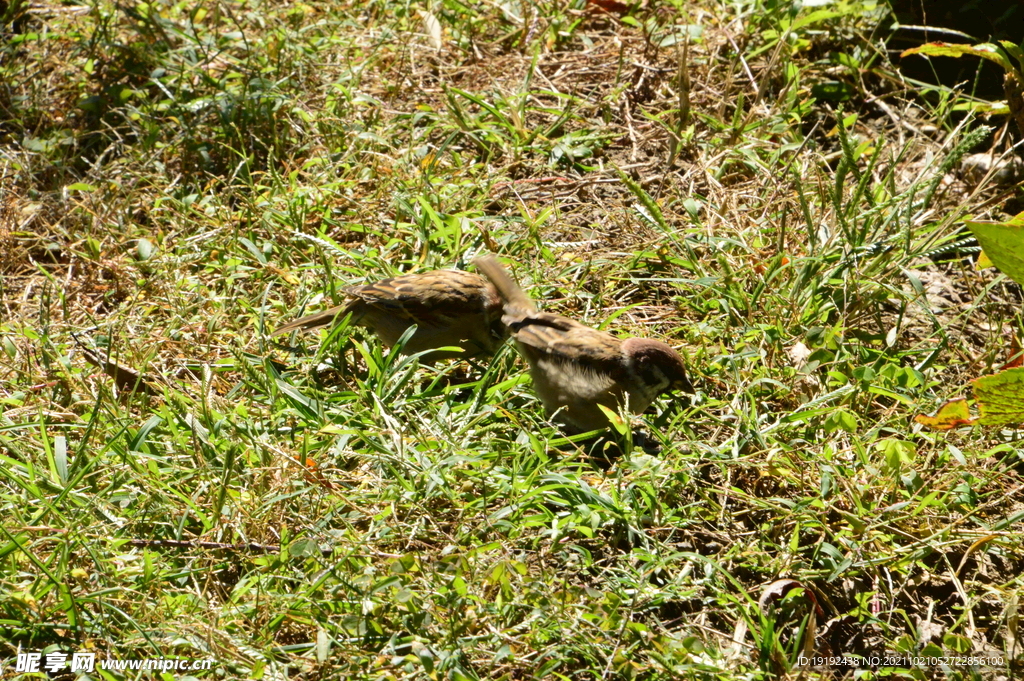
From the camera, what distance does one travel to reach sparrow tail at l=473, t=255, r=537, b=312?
4.50m

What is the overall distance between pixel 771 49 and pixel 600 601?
14.0 ft

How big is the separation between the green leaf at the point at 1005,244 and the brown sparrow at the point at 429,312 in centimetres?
219

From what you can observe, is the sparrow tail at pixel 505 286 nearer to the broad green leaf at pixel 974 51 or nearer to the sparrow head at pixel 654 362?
the sparrow head at pixel 654 362

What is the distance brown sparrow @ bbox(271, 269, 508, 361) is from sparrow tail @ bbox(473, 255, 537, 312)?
0.17ft

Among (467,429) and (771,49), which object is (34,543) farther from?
(771,49)

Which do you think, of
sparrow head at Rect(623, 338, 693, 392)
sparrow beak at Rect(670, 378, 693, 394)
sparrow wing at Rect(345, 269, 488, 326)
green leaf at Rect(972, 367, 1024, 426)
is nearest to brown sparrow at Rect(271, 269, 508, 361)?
sparrow wing at Rect(345, 269, 488, 326)

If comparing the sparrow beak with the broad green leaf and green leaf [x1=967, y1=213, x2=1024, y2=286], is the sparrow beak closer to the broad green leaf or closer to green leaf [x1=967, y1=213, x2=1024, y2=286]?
green leaf [x1=967, y1=213, x2=1024, y2=286]

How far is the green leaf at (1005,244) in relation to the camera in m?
3.30

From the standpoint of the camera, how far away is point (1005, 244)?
3389 millimetres

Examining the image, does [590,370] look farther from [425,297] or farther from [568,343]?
[425,297]

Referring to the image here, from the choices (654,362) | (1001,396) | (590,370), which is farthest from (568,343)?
(1001,396)

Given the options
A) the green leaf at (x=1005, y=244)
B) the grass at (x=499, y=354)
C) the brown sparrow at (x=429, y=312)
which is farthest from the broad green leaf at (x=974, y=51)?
the brown sparrow at (x=429, y=312)

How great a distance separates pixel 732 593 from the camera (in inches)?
141

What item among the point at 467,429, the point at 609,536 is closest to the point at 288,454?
the point at 467,429
